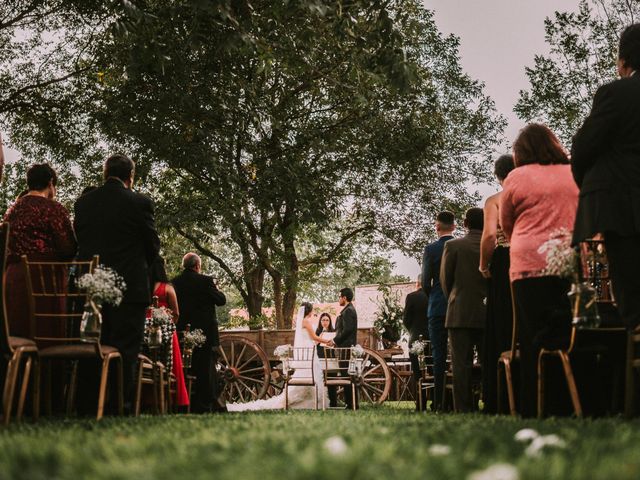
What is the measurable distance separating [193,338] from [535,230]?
4663mm

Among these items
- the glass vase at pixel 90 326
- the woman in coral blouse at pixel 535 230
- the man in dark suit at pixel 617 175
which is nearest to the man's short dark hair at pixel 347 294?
the woman in coral blouse at pixel 535 230

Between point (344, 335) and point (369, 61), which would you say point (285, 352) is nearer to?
point (344, 335)

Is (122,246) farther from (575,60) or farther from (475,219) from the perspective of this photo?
(575,60)

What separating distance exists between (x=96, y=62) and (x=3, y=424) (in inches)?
442

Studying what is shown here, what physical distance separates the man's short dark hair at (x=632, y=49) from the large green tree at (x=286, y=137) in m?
3.98

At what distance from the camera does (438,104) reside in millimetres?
17656

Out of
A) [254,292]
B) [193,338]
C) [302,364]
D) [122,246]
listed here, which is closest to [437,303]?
[193,338]

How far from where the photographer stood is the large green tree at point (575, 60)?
1636 centimetres

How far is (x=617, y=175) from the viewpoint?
3.71 meters

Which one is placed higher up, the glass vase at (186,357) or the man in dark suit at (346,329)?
the man in dark suit at (346,329)

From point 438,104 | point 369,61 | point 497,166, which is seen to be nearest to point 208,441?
point 497,166

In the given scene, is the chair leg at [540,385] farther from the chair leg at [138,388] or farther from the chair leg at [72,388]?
the chair leg at [72,388]

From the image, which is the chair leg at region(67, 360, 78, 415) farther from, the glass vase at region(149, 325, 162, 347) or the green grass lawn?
the green grass lawn

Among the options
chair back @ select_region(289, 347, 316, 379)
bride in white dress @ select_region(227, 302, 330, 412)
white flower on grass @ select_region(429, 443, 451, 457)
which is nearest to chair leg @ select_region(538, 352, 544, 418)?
white flower on grass @ select_region(429, 443, 451, 457)
